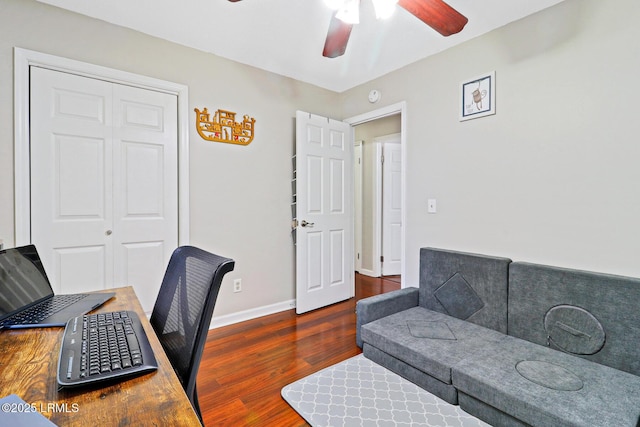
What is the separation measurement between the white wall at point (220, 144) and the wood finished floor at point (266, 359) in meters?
0.35

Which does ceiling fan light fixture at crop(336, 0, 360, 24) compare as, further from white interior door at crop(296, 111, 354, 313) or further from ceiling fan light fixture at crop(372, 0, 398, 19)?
white interior door at crop(296, 111, 354, 313)

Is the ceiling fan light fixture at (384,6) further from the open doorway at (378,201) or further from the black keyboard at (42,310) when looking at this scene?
the open doorway at (378,201)

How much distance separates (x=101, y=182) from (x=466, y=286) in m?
2.79

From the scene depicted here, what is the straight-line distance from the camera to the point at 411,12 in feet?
5.15

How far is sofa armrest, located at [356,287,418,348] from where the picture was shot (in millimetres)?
2318

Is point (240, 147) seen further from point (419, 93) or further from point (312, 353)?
point (312, 353)

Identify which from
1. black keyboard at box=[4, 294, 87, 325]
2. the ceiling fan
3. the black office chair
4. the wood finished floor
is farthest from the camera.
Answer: the wood finished floor

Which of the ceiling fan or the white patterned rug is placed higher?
the ceiling fan

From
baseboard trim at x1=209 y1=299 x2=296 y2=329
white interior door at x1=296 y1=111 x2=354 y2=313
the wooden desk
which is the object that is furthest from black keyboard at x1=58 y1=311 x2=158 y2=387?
white interior door at x1=296 y1=111 x2=354 y2=313

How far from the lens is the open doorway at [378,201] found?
4668 mm

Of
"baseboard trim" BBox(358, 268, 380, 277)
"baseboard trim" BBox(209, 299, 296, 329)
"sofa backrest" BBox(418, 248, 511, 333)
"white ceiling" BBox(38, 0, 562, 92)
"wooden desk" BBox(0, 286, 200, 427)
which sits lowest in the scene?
"baseboard trim" BBox(209, 299, 296, 329)

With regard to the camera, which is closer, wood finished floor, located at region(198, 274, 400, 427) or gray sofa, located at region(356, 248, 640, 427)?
gray sofa, located at region(356, 248, 640, 427)

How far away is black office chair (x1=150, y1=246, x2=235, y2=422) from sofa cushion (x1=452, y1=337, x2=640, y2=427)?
1324mm

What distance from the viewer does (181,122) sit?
2.62 m
